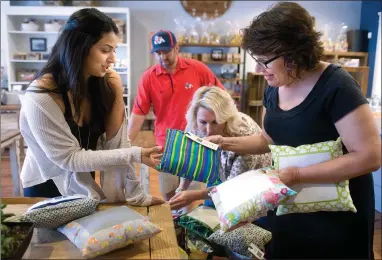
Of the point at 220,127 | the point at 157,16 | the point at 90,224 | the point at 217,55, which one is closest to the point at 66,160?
the point at 90,224

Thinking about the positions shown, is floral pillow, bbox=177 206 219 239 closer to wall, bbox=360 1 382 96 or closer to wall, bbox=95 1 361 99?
wall, bbox=95 1 361 99

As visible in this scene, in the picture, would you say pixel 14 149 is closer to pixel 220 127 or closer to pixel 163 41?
pixel 163 41

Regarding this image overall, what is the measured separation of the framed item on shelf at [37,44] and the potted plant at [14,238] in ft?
17.2

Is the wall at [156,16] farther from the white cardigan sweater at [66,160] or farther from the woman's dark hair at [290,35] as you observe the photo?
the woman's dark hair at [290,35]

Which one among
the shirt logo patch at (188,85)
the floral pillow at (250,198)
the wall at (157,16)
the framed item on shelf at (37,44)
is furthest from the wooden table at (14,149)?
the wall at (157,16)

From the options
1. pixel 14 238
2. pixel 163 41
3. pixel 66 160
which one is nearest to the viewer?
pixel 14 238

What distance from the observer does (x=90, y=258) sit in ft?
2.97

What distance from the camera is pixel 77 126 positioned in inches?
54.3

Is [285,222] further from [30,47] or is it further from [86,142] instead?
[30,47]

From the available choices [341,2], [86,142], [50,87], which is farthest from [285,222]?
[341,2]

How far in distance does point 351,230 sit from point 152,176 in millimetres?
3160

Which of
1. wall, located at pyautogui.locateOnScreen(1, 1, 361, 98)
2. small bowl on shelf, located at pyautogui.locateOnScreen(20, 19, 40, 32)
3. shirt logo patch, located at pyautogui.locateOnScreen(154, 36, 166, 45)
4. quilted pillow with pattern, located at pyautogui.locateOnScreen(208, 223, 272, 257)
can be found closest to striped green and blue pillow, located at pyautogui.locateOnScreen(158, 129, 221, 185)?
quilted pillow with pattern, located at pyautogui.locateOnScreen(208, 223, 272, 257)

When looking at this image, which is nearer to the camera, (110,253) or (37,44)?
(110,253)

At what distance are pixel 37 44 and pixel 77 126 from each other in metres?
4.80
